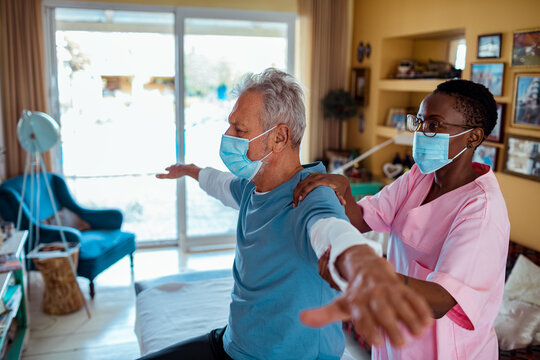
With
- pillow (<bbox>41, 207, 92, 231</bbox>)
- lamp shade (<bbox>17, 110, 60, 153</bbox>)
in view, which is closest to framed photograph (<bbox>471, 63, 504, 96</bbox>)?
lamp shade (<bbox>17, 110, 60, 153</bbox>)

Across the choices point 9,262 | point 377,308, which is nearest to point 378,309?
point 377,308

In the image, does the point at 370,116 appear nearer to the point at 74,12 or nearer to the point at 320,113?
the point at 320,113

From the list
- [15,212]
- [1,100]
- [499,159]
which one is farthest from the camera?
[1,100]

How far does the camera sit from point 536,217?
307 centimetres

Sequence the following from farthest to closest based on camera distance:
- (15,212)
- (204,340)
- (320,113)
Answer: (320,113) < (15,212) < (204,340)

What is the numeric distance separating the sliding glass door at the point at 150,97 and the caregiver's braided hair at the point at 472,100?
3.77 metres

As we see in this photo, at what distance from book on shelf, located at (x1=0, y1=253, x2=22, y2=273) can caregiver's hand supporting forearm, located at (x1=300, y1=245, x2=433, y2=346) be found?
96.2 inches

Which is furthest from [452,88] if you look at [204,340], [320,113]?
[320,113]

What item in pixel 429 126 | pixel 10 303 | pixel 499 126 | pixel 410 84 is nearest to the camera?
pixel 429 126

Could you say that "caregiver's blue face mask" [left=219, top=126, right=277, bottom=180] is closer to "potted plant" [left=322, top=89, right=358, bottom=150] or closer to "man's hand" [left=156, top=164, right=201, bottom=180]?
"man's hand" [left=156, top=164, right=201, bottom=180]

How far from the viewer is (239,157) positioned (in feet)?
4.56

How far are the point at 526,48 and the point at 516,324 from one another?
5.58 ft

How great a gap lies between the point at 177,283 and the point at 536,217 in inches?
91.4

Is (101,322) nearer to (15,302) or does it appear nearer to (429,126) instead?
(15,302)
